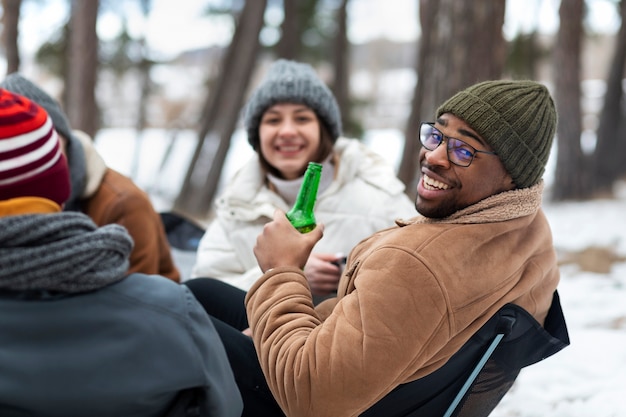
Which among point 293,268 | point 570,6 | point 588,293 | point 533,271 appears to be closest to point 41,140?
point 293,268

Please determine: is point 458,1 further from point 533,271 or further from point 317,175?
point 533,271

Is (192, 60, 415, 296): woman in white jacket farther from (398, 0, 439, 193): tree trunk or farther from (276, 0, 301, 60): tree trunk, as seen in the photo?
(276, 0, 301, 60): tree trunk

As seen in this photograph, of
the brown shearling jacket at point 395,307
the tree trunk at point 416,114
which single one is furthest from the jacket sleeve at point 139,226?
the tree trunk at point 416,114

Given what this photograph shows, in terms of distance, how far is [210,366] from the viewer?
1.46 m

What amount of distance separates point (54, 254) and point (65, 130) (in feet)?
5.49

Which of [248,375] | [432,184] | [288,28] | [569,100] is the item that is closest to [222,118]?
[288,28]

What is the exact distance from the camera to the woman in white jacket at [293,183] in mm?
2916

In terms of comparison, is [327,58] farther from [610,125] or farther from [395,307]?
[395,307]

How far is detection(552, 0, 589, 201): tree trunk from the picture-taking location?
9180 millimetres

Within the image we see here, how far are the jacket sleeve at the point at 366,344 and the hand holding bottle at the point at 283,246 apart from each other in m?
0.26

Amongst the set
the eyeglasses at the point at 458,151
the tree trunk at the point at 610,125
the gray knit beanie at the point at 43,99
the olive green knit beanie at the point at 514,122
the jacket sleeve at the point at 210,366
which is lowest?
the tree trunk at the point at 610,125

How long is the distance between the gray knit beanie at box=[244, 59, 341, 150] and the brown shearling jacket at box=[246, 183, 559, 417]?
135 cm

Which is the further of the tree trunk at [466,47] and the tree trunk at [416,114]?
the tree trunk at [416,114]

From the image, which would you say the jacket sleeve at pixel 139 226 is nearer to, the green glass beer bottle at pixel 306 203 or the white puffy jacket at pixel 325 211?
the white puffy jacket at pixel 325 211
